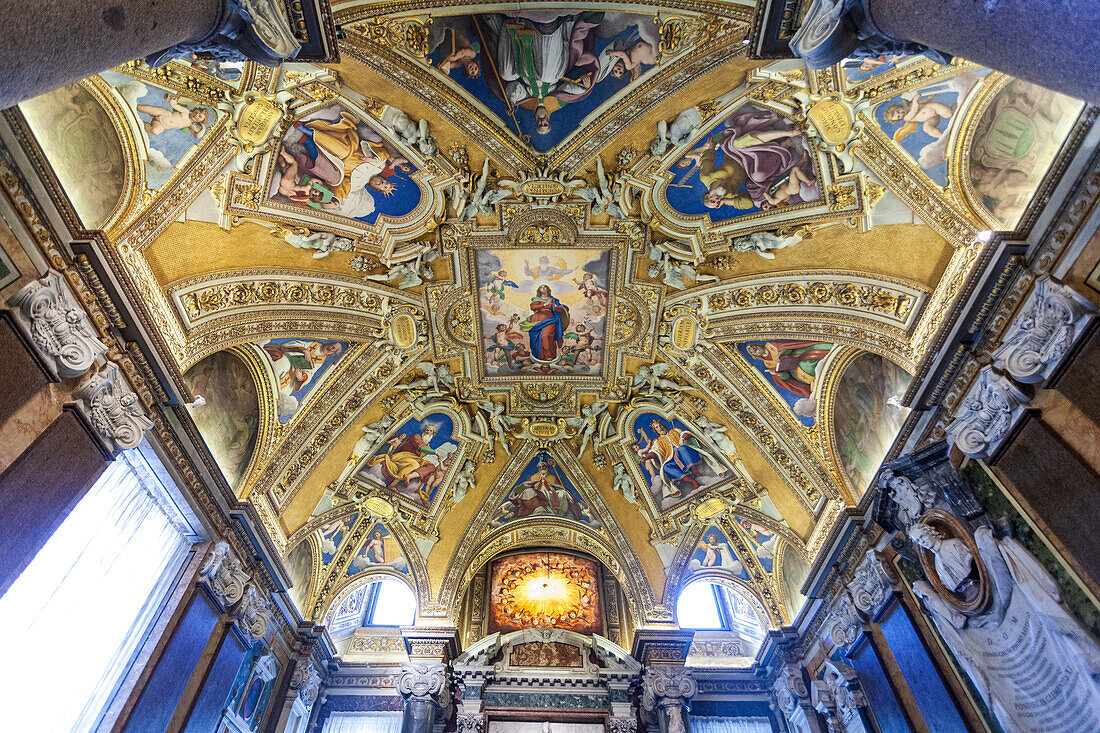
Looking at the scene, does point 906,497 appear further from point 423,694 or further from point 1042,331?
point 423,694

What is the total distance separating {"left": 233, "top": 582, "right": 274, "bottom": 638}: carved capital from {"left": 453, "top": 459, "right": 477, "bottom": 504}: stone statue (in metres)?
4.96

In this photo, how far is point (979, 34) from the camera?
3475mm

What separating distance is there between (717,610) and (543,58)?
13706 millimetres

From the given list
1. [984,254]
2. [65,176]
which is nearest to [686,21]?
[984,254]

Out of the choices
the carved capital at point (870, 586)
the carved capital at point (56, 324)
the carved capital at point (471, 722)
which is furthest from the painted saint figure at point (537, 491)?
the carved capital at point (56, 324)

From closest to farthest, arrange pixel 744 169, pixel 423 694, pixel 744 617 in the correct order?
pixel 744 169 < pixel 423 694 < pixel 744 617

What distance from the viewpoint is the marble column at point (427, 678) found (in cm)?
1246

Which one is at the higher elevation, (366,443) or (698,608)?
(366,443)

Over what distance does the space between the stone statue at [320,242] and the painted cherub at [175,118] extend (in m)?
2.06

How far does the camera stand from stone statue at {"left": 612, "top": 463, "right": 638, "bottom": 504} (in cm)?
1481

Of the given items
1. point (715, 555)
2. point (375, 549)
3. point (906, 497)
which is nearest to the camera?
point (906, 497)

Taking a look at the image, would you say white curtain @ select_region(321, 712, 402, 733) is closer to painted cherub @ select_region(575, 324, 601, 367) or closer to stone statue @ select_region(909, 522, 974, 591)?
painted cherub @ select_region(575, 324, 601, 367)

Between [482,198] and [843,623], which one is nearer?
[482,198]

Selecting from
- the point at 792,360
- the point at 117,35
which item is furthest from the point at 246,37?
→ the point at 792,360
